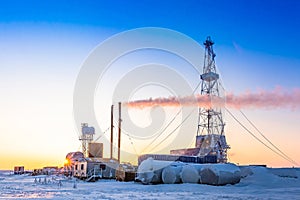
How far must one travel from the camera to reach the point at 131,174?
42.1m

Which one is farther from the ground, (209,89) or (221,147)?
(209,89)

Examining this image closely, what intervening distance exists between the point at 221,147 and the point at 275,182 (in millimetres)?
25127

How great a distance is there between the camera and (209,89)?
195ft

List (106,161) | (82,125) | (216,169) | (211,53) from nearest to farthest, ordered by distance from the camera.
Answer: (216,169)
(106,161)
(211,53)
(82,125)

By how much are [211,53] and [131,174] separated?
27.7 meters

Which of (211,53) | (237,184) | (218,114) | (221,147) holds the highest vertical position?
(211,53)

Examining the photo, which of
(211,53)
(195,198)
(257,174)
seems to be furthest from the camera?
(211,53)

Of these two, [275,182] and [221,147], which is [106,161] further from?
[275,182]

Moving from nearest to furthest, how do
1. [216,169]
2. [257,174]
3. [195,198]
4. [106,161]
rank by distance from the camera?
[195,198] < [216,169] < [257,174] < [106,161]

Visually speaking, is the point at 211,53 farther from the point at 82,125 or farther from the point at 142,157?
the point at 82,125

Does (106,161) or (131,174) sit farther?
(106,161)

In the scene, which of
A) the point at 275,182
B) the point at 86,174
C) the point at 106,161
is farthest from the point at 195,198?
the point at 106,161

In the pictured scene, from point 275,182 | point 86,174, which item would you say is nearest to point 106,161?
point 86,174

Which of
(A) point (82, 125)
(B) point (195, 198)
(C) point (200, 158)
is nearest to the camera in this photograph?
(B) point (195, 198)
